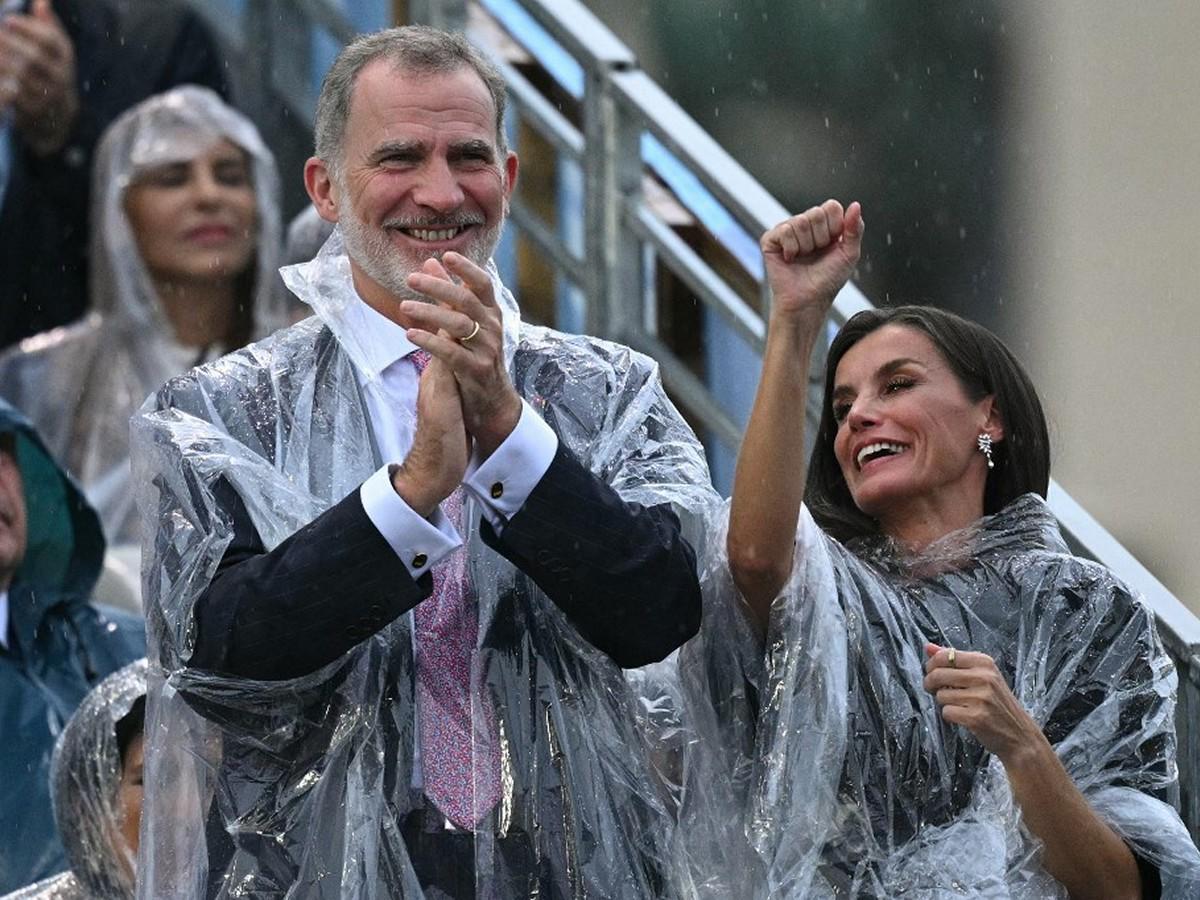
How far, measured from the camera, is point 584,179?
5.00 meters

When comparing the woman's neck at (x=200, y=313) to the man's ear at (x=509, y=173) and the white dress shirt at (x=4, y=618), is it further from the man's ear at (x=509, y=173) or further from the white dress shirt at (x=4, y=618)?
the man's ear at (x=509, y=173)

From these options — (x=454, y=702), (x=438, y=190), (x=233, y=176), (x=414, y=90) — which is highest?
(x=233, y=176)

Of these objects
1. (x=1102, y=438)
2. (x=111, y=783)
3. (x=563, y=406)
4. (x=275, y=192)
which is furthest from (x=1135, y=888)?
(x=1102, y=438)

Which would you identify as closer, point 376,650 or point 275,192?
point 376,650

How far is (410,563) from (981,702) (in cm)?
68

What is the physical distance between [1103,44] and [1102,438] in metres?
1.85

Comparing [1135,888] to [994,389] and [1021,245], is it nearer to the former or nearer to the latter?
[994,389]

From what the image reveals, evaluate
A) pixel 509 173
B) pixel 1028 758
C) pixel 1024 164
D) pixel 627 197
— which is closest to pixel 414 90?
pixel 509 173

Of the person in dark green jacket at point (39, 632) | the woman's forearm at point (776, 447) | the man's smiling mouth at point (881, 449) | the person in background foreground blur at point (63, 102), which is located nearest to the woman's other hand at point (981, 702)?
the woman's forearm at point (776, 447)

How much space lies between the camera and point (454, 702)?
2773 mm

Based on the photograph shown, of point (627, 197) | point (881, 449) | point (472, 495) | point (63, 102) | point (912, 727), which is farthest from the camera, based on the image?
point (63, 102)

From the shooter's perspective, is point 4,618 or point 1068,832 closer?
point 1068,832

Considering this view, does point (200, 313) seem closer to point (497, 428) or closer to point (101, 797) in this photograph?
point (101, 797)

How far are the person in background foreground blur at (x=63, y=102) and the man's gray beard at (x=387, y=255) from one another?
314 centimetres
